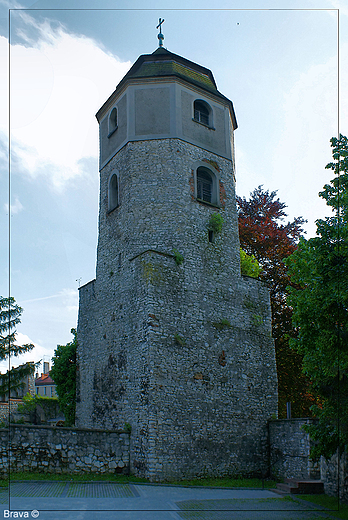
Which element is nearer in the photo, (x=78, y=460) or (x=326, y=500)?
(x=326, y=500)

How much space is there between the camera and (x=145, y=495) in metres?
11.0

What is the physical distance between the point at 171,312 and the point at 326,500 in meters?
6.69

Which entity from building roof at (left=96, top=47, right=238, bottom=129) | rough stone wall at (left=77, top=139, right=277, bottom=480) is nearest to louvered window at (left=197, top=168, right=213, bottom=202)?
rough stone wall at (left=77, top=139, right=277, bottom=480)

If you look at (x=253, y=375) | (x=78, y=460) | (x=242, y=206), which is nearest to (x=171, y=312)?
(x=253, y=375)

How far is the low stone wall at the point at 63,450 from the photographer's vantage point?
12164 millimetres

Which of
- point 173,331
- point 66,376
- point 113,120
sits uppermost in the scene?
point 113,120

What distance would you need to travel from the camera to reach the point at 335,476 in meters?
11.5

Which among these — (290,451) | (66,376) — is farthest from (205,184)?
(290,451)

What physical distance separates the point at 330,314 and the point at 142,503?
223 inches

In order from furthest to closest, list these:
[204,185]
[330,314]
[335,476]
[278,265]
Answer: [278,265], [204,185], [335,476], [330,314]

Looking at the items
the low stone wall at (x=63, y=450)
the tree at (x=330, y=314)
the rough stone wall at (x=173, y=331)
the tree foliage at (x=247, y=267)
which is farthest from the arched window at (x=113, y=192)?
the tree at (x=330, y=314)

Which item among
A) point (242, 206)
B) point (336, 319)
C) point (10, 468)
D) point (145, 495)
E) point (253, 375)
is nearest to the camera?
point (336, 319)

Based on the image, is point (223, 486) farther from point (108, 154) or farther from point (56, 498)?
point (108, 154)

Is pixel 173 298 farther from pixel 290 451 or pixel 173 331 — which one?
pixel 290 451
